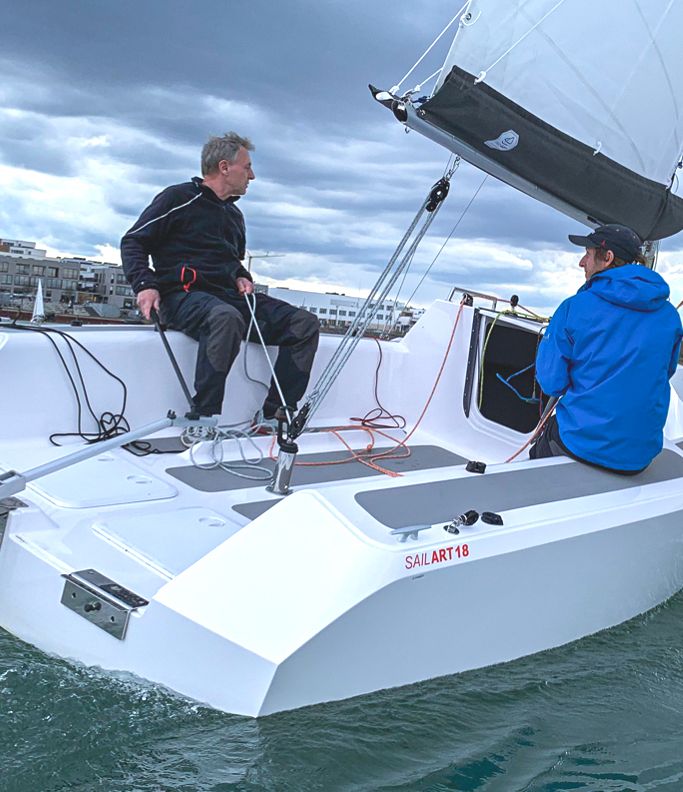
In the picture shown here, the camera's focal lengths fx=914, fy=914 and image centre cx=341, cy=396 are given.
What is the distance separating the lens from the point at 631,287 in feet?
10.2

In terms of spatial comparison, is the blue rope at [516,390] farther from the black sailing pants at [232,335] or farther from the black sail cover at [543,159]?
the black sailing pants at [232,335]

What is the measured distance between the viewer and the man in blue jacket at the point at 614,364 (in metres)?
3.13

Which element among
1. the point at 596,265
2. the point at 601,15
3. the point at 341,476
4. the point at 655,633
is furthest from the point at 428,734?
the point at 601,15

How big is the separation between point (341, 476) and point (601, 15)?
2.39 m

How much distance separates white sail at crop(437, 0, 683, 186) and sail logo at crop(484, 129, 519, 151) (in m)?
0.17

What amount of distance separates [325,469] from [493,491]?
1.23 m

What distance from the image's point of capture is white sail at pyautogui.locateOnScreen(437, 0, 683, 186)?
3834mm

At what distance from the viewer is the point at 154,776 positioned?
1.88m

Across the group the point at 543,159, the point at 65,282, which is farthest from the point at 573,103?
the point at 65,282

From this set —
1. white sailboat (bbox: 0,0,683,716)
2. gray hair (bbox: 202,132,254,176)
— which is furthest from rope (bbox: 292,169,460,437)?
gray hair (bbox: 202,132,254,176)

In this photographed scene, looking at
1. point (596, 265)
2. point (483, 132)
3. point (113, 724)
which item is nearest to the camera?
point (113, 724)

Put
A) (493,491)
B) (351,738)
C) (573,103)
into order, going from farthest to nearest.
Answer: (573,103), (493,491), (351,738)

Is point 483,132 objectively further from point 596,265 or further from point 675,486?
point 675,486

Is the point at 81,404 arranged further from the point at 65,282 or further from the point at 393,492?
the point at 65,282
